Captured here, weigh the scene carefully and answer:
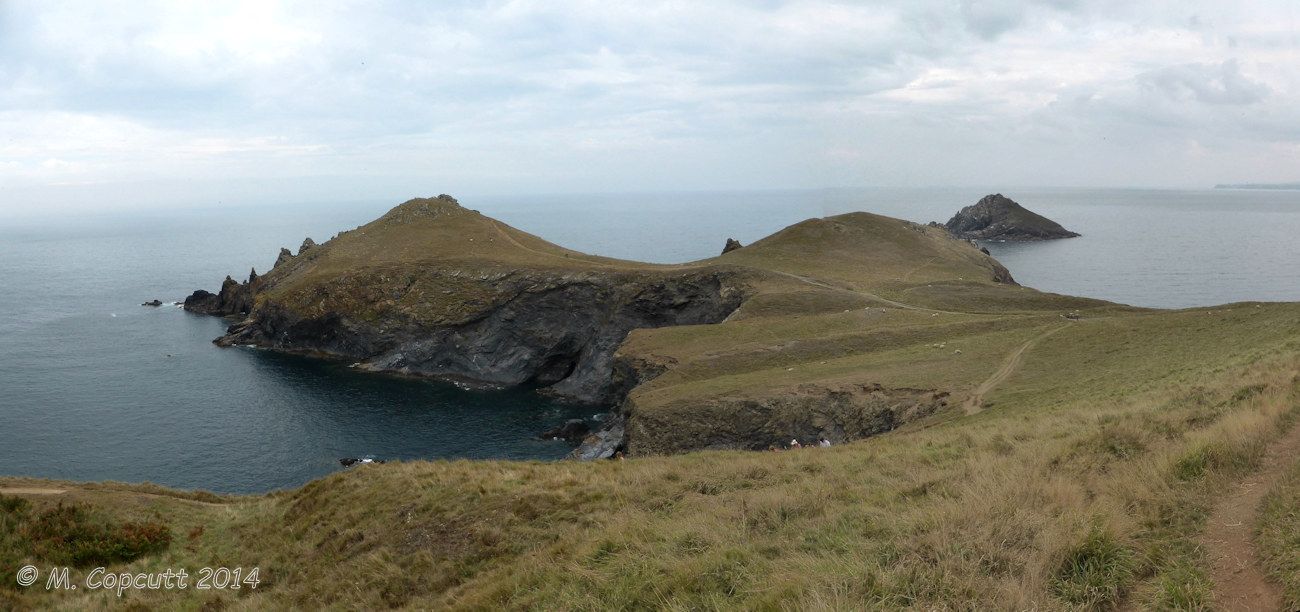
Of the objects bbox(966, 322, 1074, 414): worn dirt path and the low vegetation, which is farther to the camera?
bbox(966, 322, 1074, 414): worn dirt path

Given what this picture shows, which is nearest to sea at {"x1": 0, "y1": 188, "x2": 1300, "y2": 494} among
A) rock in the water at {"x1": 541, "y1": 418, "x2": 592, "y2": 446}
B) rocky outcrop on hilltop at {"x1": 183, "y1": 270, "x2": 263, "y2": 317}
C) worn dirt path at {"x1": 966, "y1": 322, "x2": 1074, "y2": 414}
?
rock in the water at {"x1": 541, "y1": 418, "x2": 592, "y2": 446}

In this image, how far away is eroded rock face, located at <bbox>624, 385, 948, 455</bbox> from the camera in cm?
3703

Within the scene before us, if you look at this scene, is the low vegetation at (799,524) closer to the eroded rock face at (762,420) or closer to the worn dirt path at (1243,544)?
the worn dirt path at (1243,544)

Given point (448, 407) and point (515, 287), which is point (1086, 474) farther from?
point (515, 287)

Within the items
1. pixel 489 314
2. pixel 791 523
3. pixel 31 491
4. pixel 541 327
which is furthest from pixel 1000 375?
pixel 489 314

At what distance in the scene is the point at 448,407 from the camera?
2687 inches

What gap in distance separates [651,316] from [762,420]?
134ft

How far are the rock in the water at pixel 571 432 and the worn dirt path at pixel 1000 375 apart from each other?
110 feet

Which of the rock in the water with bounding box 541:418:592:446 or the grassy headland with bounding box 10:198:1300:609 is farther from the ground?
the grassy headland with bounding box 10:198:1300:609

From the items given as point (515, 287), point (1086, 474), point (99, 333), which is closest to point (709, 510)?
point (1086, 474)

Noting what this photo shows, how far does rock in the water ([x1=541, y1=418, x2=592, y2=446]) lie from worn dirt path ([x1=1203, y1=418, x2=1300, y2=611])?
49391 millimetres

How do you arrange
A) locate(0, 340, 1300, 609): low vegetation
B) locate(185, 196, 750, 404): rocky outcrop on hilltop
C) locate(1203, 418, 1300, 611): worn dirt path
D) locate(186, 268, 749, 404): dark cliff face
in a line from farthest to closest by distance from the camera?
locate(185, 196, 750, 404): rocky outcrop on hilltop → locate(186, 268, 749, 404): dark cliff face → locate(0, 340, 1300, 609): low vegetation → locate(1203, 418, 1300, 611): worn dirt path

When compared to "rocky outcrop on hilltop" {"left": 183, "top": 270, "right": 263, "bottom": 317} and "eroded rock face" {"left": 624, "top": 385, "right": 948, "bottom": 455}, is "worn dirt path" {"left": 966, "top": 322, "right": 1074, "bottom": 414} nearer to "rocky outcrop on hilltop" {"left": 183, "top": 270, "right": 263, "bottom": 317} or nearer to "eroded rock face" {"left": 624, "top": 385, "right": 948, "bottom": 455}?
"eroded rock face" {"left": 624, "top": 385, "right": 948, "bottom": 455}

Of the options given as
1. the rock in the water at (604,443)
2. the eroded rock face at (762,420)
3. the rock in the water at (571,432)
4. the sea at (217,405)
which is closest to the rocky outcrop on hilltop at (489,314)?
the sea at (217,405)
